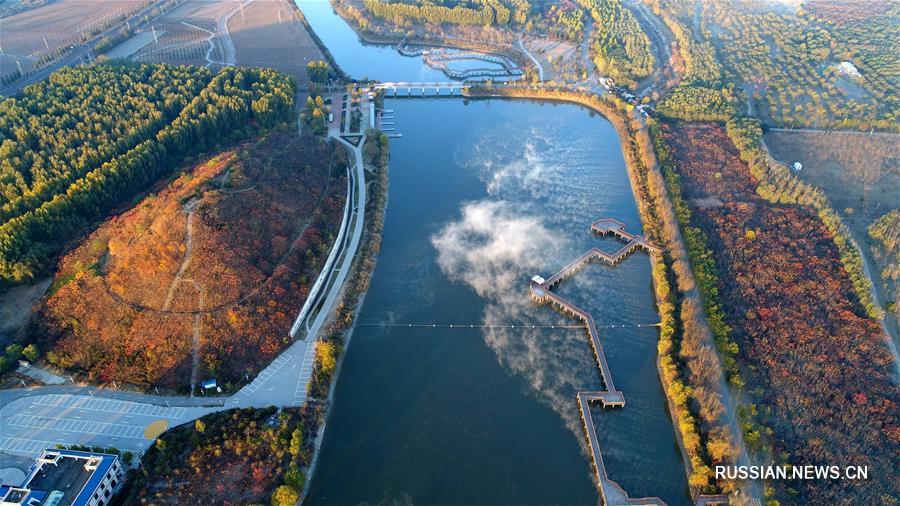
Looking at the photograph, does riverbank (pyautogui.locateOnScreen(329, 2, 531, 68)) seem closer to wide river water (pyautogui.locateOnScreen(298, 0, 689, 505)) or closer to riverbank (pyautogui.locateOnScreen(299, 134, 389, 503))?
wide river water (pyautogui.locateOnScreen(298, 0, 689, 505))

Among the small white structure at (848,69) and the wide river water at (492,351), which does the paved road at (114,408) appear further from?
the small white structure at (848,69)

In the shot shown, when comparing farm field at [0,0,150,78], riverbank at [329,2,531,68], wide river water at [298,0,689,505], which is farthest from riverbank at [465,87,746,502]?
farm field at [0,0,150,78]

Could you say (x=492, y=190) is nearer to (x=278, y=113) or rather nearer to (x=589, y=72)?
(x=278, y=113)

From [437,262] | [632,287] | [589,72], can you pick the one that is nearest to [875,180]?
[632,287]

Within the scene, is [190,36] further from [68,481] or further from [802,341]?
[802,341]

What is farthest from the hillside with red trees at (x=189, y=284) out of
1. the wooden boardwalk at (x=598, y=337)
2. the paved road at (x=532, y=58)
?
the paved road at (x=532, y=58)

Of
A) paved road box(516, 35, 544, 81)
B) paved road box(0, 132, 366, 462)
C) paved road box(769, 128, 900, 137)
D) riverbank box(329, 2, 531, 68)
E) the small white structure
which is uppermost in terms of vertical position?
riverbank box(329, 2, 531, 68)
